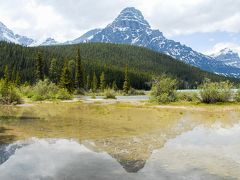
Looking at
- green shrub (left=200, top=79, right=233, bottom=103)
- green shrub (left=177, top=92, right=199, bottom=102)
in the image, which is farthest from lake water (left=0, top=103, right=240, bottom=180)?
green shrub (left=177, top=92, right=199, bottom=102)

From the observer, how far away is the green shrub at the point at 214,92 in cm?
6481

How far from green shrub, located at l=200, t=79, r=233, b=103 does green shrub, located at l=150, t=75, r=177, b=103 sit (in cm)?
677

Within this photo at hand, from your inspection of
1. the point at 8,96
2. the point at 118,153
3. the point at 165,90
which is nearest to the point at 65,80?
the point at 8,96

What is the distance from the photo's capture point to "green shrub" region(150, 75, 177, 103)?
6996 centimetres

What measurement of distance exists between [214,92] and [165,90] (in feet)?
33.4

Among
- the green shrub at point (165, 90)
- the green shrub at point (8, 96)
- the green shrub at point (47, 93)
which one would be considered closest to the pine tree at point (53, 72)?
the green shrub at point (47, 93)

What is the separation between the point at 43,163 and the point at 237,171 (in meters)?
9.63

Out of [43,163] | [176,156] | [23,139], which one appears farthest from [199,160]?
[23,139]

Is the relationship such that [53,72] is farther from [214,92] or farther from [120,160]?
[120,160]

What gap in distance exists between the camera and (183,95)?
239 feet

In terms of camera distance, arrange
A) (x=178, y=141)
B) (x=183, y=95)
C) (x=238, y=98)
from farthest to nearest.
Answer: (x=183, y=95), (x=238, y=98), (x=178, y=141)

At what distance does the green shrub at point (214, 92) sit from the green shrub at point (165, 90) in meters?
6.77

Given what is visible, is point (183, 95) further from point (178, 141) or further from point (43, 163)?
point (43, 163)

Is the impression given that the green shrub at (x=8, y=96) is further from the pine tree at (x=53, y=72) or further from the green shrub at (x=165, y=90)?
the pine tree at (x=53, y=72)
